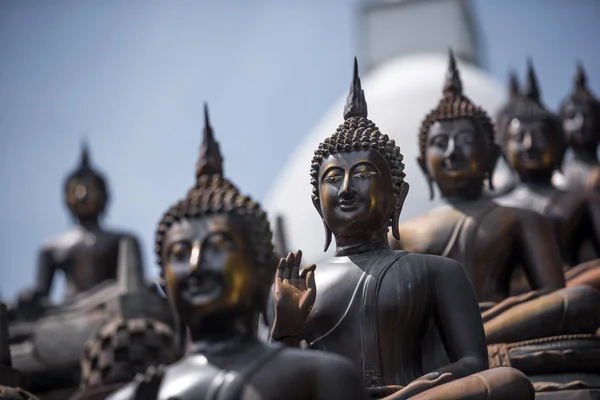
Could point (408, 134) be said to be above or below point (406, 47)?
below

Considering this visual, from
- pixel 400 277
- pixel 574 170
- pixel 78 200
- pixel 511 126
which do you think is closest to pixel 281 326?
pixel 400 277

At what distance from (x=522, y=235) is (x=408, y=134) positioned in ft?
20.3

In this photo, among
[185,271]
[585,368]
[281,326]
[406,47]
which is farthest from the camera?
[406,47]

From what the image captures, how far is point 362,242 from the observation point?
7.38m

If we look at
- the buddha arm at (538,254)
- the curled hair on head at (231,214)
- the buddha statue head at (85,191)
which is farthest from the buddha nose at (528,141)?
the curled hair on head at (231,214)

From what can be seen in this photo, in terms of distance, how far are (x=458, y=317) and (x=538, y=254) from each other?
1918mm

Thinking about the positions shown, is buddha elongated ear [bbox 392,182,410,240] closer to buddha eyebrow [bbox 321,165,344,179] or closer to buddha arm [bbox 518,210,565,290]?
buddha eyebrow [bbox 321,165,344,179]

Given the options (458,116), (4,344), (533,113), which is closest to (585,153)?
(533,113)

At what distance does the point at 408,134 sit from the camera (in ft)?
48.6

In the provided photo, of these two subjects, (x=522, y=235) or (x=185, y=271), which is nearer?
(x=185, y=271)

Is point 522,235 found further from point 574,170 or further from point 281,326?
point 574,170

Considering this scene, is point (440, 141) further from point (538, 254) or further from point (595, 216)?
A: point (595, 216)

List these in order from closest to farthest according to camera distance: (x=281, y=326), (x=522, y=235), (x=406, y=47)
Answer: (x=281, y=326), (x=522, y=235), (x=406, y=47)

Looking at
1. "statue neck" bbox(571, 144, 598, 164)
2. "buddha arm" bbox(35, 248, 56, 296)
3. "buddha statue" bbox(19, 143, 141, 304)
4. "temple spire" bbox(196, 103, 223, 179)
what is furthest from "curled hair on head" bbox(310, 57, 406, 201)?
"buddha arm" bbox(35, 248, 56, 296)
